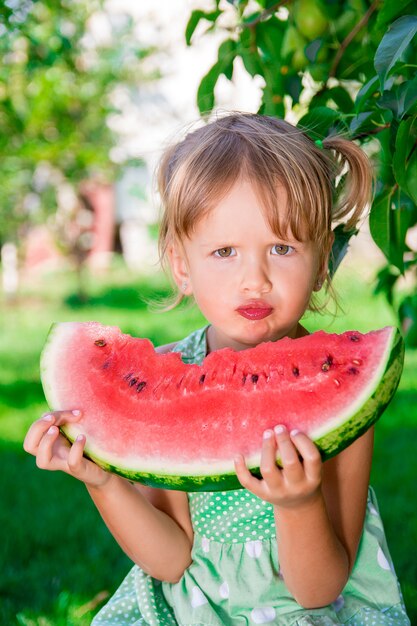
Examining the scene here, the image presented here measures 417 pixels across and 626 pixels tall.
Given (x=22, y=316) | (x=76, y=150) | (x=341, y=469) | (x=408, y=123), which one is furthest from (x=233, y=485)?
(x=76, y=150)

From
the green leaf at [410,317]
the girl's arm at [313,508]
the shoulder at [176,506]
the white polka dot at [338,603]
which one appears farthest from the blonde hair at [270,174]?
the green leaf at [410,317]

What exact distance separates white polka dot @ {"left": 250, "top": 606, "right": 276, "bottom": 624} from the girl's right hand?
0.42m

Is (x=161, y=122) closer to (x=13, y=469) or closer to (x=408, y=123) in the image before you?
(x=13, y=469)

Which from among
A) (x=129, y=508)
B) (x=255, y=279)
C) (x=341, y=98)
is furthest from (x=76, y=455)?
(x=341, y=98)

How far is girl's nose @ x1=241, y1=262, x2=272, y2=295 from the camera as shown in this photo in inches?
64.6

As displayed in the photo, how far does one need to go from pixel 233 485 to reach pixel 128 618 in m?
0.57

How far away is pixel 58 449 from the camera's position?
1562mm

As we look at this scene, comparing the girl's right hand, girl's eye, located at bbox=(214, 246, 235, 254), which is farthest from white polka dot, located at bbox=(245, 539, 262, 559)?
girl's eye, located at bbox=(214, 246, 235, 254)

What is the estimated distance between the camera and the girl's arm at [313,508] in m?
1.38

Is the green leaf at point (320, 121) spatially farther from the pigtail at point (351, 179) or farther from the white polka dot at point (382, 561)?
the white polka dot at point (382, 561)

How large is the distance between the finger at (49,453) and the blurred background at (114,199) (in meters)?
0.72

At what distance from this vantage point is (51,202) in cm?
827

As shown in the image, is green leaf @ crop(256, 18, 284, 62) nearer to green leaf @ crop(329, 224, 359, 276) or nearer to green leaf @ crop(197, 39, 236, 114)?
green leaf @ crop(197, 39, 236, 114)

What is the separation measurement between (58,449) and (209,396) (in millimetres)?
301
